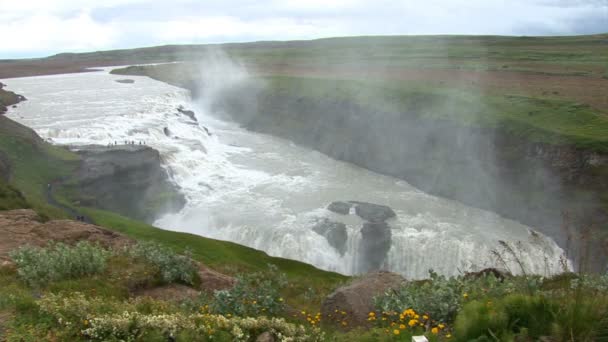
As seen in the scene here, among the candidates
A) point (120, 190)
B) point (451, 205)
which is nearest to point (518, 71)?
point (451, 205)

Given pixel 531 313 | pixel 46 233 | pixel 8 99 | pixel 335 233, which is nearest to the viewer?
pixel 531 313

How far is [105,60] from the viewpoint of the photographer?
168125 mm

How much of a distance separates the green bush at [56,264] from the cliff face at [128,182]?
2400 cm

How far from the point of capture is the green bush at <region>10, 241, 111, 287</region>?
9.11 metres

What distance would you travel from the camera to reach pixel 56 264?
9359 millimetres

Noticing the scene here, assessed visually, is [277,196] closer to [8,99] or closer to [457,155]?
[457,155]

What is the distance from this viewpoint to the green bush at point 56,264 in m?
9.11

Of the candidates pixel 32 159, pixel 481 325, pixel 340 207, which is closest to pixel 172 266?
pixel 481 325

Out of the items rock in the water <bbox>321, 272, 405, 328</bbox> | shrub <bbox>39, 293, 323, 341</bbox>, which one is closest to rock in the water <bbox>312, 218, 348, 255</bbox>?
rock in the water <bbox>321, 272, 405, 328</bbox>

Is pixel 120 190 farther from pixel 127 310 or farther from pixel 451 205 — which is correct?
pixel 127 310

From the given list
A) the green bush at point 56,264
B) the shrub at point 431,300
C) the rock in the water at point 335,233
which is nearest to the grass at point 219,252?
the rock in the water at point 335,233

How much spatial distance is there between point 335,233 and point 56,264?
22.8m

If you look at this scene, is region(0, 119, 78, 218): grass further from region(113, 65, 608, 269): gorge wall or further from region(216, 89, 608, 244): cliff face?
region(113, 65, 608, 269): gorge wall

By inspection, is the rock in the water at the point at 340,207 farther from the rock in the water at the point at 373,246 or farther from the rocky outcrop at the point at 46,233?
the rocky outcrop at the point at 46,233
